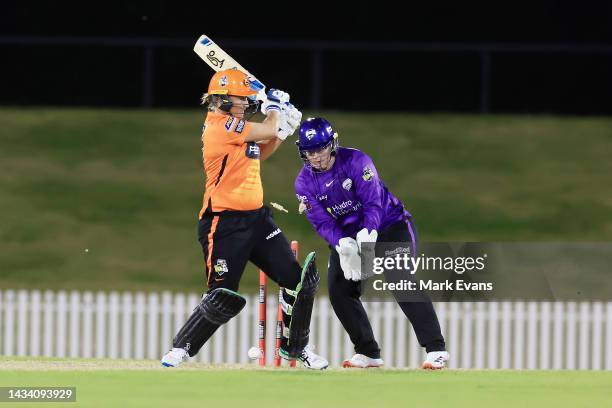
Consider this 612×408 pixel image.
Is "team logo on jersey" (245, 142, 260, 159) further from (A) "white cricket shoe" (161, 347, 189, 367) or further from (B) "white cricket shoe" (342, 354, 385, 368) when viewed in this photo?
(B) "white cricket shoe" (342, 354, 385, 368)

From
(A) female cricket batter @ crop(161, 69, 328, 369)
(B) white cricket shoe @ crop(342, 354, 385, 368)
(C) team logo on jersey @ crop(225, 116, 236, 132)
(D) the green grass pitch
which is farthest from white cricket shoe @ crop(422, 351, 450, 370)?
(C) team logo on jersey @ crop(225, 116, 236, 132)

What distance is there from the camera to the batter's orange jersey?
37.0 feet

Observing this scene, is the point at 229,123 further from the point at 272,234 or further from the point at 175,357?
the point at 175,357

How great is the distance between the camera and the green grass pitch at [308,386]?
9.67m

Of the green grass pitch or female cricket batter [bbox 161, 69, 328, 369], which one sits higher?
female cricket batter [bbox 161, 69, 328, 369]

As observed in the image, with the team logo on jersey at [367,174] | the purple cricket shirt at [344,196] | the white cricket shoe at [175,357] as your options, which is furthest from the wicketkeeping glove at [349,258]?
the white cricket shoe at [175,357]

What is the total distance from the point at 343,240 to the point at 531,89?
1351 cm

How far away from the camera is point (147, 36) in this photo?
24.6m

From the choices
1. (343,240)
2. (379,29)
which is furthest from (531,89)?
(343,240)

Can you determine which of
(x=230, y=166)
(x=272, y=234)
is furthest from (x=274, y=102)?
(x=272, y=234)

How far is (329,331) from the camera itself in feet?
57.8

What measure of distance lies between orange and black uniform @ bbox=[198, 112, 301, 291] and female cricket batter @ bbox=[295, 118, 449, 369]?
1.23ft

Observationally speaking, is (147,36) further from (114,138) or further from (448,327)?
(448,327)

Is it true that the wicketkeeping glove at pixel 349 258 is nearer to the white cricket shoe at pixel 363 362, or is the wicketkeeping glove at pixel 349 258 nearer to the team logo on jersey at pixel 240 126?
the white cricket shoe at pixel 363 362
